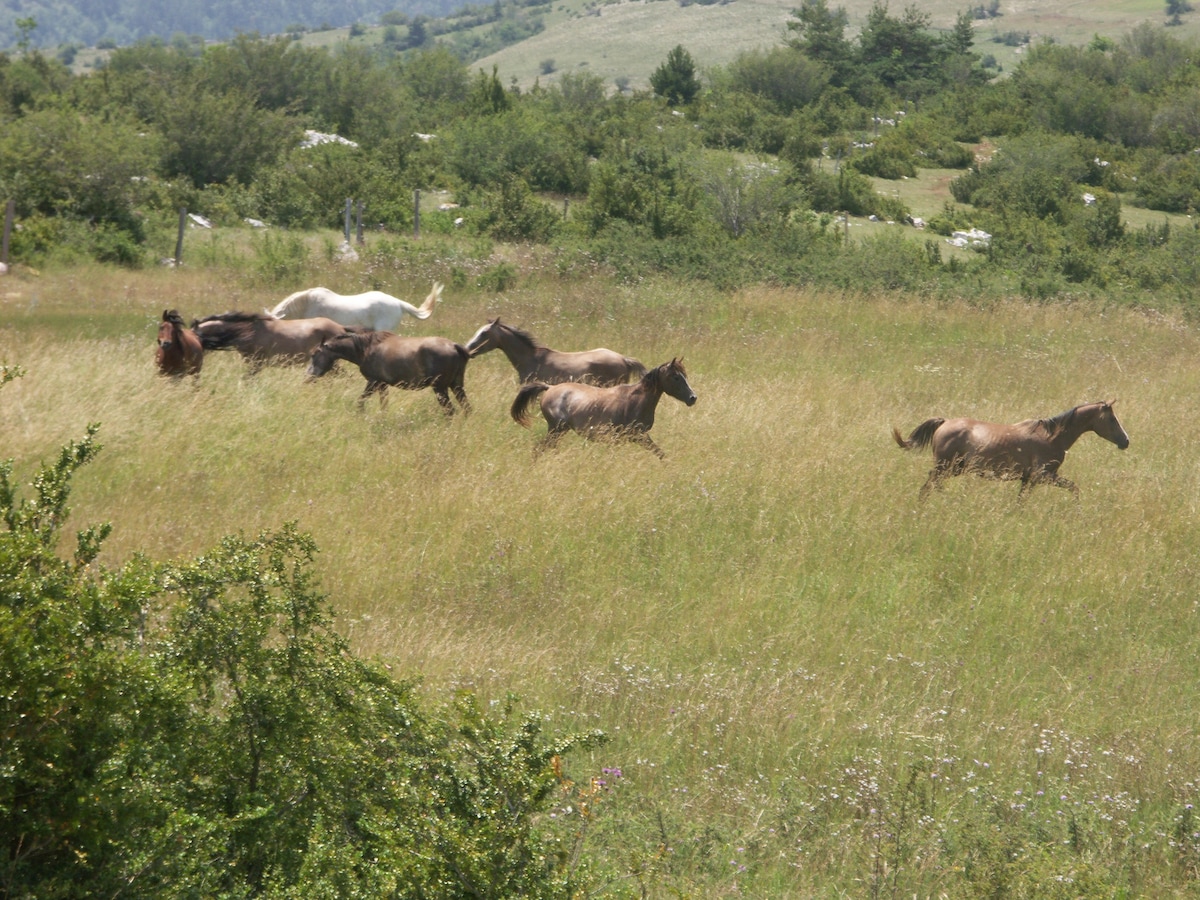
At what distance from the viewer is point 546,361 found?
11883 mm

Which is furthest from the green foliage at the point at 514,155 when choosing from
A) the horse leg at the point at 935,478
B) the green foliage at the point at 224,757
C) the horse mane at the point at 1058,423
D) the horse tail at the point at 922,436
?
the green foliage at the point at 224,757

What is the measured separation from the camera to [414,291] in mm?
19844

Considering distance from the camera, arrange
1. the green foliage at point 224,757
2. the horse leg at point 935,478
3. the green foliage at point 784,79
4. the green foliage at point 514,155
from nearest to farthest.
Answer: the green foliage at point 224,757
the horse leg at point 935,478
the green foliage at point 514,155
the green foliage at point 784,79

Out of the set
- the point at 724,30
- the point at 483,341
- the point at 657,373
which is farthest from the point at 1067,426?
the point at 724,30

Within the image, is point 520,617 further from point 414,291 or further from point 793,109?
point 793,109

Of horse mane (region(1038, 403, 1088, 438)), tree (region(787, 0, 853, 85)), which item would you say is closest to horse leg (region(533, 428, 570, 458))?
horse mane (region(1038, 403, 1088, 438))

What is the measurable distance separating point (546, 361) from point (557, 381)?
266 millimetres

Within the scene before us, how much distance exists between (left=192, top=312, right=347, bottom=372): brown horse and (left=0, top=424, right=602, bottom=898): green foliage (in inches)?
375

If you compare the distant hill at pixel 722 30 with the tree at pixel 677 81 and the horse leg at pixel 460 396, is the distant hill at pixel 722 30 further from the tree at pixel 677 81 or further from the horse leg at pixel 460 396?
the horse leg at pixel 460 396

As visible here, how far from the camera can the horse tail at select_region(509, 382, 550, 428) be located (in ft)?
34.4

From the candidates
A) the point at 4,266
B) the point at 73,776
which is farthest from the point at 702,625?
the point at 4,266

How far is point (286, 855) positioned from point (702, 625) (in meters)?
4.13

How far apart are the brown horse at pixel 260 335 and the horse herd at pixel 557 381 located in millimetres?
11

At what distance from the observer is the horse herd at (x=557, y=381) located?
31.4ft
